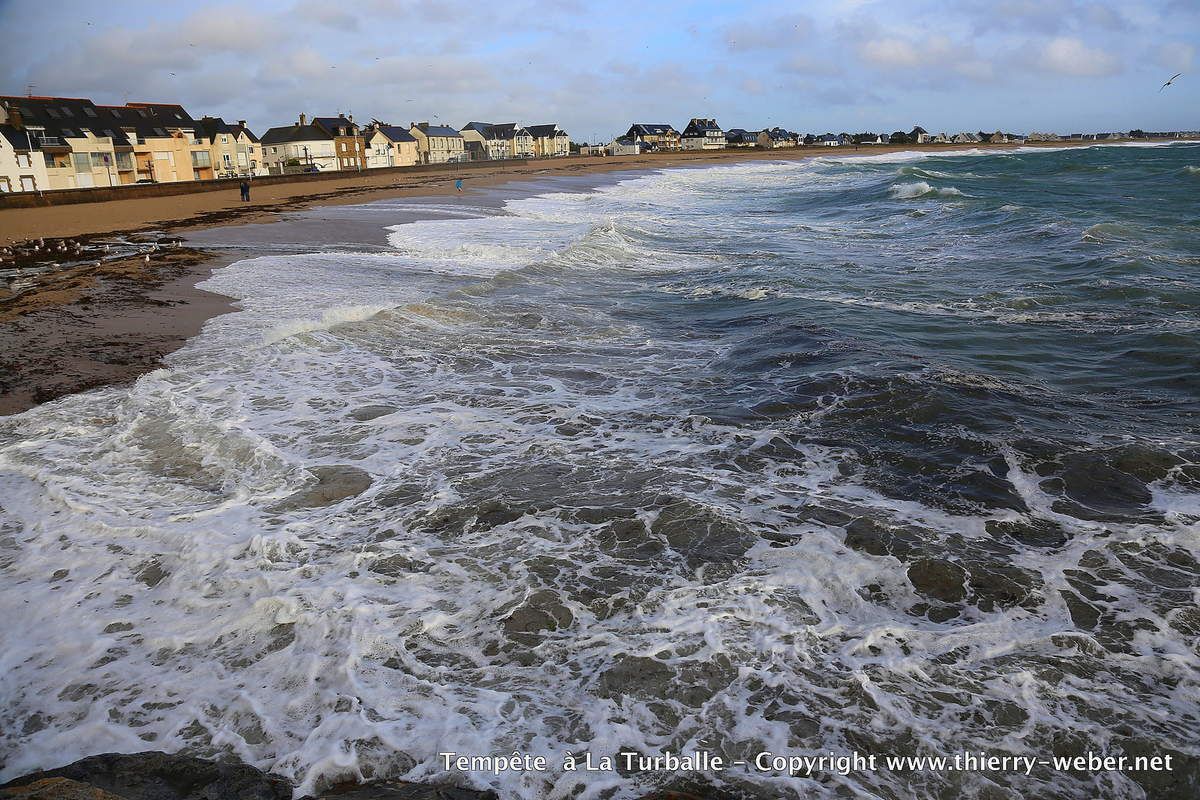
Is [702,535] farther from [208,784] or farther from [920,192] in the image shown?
[920,192]

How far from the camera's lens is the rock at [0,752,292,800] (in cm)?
266

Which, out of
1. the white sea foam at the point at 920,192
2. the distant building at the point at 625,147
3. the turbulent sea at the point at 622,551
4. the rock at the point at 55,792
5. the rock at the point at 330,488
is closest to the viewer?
the rock at the point at 55,792

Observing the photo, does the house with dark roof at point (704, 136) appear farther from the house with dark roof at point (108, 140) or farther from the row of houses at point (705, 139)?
the house with dark roof at point (108, 140)

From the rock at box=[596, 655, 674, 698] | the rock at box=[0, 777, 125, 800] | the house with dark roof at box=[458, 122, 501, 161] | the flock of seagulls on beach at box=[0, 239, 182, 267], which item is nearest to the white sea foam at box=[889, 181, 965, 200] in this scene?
the flock of seagulls on beach at box=[0, 239, 182, 267]

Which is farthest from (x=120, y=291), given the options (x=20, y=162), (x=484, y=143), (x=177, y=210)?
(x=484, y=143)

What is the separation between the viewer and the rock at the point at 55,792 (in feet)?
7.18

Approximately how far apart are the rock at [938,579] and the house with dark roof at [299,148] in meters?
85.7

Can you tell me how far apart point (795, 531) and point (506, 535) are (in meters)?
2.09

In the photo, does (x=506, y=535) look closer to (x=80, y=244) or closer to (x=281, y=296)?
(x=281, y=296)

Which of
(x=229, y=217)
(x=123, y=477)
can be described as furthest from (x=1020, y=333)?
(x=229, y=217)

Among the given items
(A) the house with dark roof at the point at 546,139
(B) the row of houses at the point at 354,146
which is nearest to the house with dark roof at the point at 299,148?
(B) the row of houses at the point at 354,146

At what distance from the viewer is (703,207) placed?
1229 inches

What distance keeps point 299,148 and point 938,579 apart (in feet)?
293

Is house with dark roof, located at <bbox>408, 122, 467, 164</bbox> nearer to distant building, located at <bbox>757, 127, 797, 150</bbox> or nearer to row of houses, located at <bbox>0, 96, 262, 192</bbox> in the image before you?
row of houses, located at <bbox>0, 96, 262, 192</bbox>
